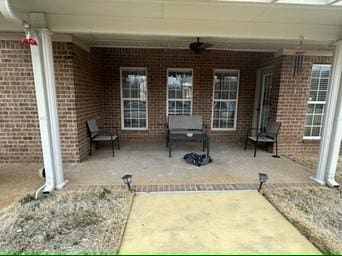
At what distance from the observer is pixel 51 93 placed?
2891 millimetres

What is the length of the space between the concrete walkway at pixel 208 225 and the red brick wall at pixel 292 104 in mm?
2663

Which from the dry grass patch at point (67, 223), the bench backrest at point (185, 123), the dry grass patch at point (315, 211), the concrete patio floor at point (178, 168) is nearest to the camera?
the dry grass patch at point (67, 223)

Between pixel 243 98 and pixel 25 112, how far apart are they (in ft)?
17.7

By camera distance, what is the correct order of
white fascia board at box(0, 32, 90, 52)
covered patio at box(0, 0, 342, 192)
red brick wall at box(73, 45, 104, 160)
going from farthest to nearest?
red brick wall at box(73, 45, 104, 160)
white fascia board at box(0, 32, 90, 52)
covered patio at box(0, 0, 342, 192)

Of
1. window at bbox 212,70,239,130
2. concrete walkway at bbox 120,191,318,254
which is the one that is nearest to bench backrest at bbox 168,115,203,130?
window at bbox 212,70,239,130

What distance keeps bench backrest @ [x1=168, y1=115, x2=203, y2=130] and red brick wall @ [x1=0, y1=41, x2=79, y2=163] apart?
239 centimetres

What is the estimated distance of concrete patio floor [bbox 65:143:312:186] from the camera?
3.43 metres

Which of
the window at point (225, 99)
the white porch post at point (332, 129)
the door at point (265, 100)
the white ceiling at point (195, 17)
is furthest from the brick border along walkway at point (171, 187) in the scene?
the window at point (225, 99)

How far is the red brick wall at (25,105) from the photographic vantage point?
379 centimetres

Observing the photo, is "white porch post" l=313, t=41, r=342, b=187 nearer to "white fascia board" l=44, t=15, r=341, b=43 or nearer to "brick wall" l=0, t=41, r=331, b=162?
"white fascia board" l=44, t=15, r=341, b=43

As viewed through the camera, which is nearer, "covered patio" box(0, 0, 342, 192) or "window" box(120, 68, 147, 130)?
"covered patio" box(0, 0, 342, 192)

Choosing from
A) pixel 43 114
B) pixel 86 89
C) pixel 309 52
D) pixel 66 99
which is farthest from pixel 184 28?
pixel 309 52

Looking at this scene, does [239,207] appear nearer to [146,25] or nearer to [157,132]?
[146,25]

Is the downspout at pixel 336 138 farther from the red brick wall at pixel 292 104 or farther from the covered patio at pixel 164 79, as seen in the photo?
the red brick wall at pixel 292 104
